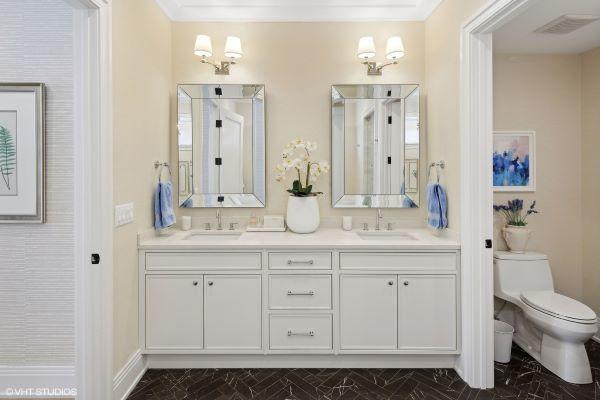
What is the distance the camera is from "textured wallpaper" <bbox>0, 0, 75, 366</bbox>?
203cm

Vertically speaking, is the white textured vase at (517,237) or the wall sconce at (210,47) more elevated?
the wall sconce at (210,47)

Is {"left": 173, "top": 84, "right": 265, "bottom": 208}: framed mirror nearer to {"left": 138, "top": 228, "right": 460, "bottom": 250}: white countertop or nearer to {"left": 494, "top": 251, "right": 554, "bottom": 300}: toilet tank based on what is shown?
{"left": 138, "top": 228, "right": 460, "bottom": 250}: white countertop

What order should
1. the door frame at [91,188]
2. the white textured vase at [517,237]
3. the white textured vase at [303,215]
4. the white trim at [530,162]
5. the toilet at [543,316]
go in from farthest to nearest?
1. the white trim at [530,162]
2. the white textured vase at [517,237]
3. the white textured vase at [303,215]
4. the toilet at [543,316]
5. the door frame at [91,188]

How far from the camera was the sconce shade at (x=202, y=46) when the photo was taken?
8.53 ft

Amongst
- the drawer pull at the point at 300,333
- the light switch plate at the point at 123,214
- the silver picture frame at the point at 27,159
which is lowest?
the drawer pull at the point at 300,333

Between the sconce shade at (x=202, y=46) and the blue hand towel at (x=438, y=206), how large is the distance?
200cm

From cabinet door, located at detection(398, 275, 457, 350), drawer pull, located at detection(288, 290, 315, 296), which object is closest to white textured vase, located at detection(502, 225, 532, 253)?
cabinet door, located at detection(398, 275, 457, 350)

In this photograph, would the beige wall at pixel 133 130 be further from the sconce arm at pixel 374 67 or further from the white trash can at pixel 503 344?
the white trash can at pixel 503 344

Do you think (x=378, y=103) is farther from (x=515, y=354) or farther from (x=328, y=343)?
(x=515, y=354)

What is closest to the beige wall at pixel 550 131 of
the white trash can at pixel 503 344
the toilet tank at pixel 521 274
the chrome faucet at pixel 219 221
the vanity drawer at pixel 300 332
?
the toilet tank at pixel 521 274

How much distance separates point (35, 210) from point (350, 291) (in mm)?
2011

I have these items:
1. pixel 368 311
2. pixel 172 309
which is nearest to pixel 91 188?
pixel 172 309

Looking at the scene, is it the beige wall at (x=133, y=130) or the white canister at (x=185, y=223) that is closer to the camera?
the beige wall at (x=133, y=130)

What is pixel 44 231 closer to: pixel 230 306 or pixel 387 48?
pixel 230 306
